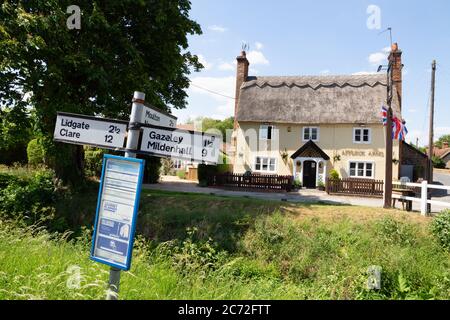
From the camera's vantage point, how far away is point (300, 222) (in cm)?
1050

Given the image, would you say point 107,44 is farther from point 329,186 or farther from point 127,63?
point 329,186

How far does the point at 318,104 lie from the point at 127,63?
18154mm

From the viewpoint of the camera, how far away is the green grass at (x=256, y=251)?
4.16 meters

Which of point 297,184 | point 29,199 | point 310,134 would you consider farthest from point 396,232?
point 310,134

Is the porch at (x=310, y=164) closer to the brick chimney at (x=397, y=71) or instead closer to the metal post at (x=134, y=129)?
the brick chimney at (x=397, y=71)

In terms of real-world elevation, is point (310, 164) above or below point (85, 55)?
below

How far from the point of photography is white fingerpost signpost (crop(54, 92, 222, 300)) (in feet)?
9.09

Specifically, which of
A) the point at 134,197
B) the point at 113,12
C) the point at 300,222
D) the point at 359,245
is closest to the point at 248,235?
the point at 300,222

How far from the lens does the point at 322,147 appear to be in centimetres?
2491

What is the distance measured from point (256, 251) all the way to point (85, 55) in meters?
8.59

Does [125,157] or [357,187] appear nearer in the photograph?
[125,157]

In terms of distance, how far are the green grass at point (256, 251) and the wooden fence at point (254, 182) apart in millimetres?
9752

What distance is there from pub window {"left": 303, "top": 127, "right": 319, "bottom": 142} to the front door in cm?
208

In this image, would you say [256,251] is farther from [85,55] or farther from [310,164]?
[310,164]
